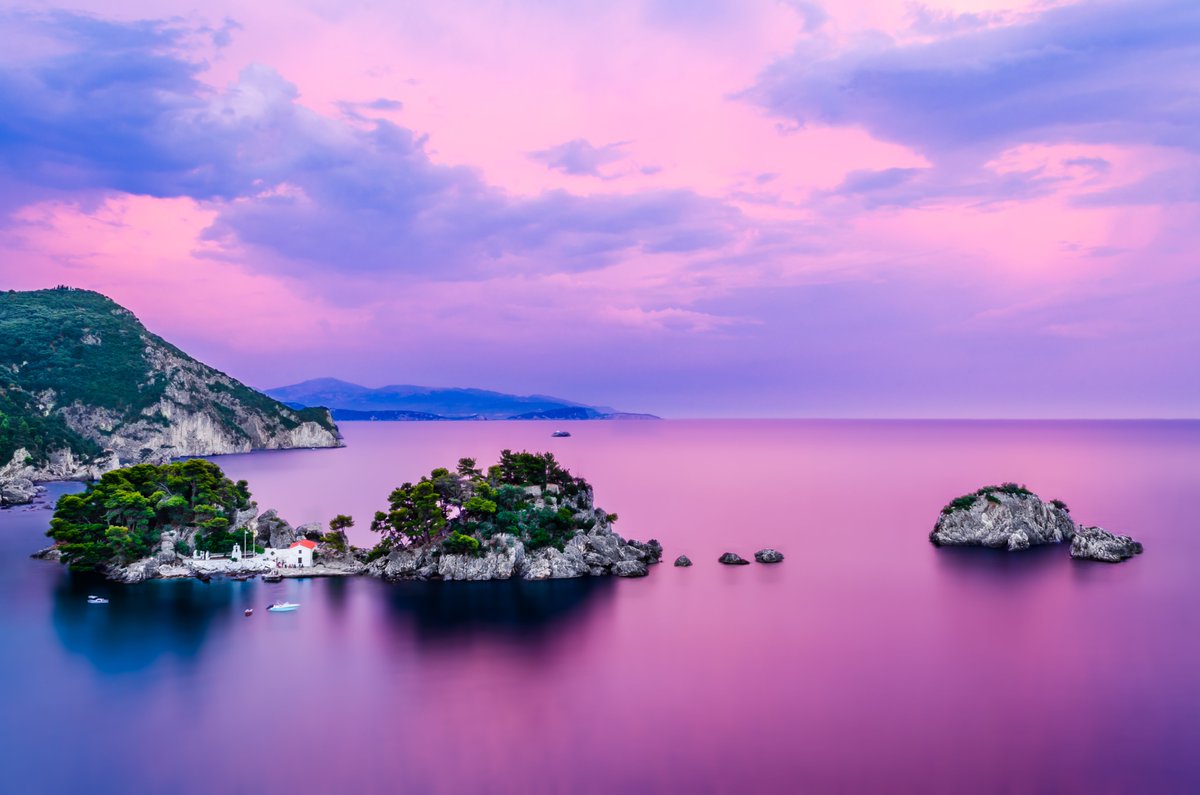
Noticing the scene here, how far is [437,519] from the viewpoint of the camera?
5922 cm

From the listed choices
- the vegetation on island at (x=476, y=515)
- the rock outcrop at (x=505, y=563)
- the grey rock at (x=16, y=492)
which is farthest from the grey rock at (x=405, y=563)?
the grey rock at (x=16, y=492)

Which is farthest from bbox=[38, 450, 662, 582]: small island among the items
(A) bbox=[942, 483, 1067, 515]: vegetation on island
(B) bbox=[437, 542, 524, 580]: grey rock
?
(A) bbox=[942, 483, 1067, 515]: vegetation on island

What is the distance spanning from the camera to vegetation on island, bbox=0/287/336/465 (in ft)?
422

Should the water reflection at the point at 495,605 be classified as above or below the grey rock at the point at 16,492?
below

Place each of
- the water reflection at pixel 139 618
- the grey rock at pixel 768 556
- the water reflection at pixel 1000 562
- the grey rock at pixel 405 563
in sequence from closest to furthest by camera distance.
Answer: the water reflection at pixel 139 618 → the grey rock at pixel 405 563 → the water reflection at pixel 1000 562 → the grey rock at pixel 768 556

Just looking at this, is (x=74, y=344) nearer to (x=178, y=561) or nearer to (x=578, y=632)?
(x=178, y=561)

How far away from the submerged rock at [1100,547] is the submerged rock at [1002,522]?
12.0ft

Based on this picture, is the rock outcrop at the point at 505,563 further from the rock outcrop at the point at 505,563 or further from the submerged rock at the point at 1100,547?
the submerged rock at the point at 1100,547

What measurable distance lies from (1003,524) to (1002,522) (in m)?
0.25

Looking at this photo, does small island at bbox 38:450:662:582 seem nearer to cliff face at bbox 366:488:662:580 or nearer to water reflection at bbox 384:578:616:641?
cliff face at bbox 366:488:662:580

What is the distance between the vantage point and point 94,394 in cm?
15375

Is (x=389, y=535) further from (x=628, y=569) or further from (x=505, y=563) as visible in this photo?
(x=628, y=569)

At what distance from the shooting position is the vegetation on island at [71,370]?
128625 mm

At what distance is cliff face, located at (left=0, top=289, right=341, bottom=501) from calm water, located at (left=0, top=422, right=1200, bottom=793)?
64734 millimetres
